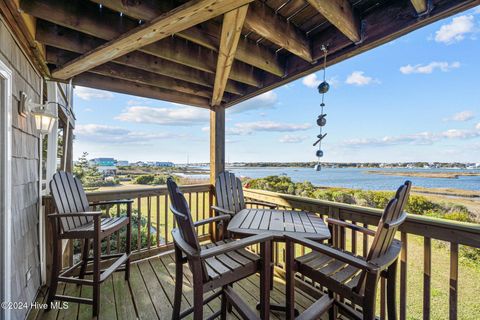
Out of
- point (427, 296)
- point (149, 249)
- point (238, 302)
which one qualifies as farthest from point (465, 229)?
point (149, 249)

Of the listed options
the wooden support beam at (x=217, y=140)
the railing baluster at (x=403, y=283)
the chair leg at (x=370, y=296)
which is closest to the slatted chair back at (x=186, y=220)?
the chair leg at (x=370, y=296)

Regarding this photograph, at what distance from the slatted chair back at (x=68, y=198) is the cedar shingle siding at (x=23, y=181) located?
0.21 meters

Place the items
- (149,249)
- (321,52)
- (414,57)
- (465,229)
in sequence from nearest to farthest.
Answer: (465,229)
(321,52)
(149,249)
(414,57)

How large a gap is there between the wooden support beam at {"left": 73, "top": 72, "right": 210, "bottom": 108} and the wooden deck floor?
2451 millimetres

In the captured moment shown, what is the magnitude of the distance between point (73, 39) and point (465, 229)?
11.7 feet

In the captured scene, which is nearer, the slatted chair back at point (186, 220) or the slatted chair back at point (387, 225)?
the slatted chair back at point (387, 225)

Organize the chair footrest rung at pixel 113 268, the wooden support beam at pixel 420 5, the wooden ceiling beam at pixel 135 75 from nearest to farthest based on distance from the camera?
the wooden support beam at pixel 420 5
the chair footrest rung at pixel 113 268
the wooden ceiling beam at pixel 135 75

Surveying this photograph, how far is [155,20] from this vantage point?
1.62 meters

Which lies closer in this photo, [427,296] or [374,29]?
[427,296]

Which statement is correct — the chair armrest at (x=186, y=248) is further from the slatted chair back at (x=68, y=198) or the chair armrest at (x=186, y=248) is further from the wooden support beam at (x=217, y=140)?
the wooden support beam at (x=217, y=140)

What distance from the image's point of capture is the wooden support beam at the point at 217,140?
367 centimetres

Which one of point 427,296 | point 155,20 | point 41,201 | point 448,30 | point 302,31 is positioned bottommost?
point 427,296

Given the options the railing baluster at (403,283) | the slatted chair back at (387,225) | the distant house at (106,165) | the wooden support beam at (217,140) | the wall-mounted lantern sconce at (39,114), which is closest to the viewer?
the slatted chair back at (387,225)

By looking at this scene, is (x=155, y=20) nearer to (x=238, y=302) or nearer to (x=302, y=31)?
(x=302, y=31)
